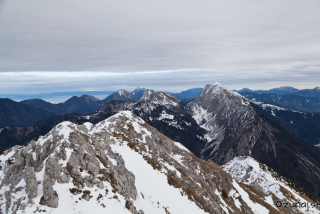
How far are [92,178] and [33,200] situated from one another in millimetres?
9829

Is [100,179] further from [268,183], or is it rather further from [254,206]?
[268,183]

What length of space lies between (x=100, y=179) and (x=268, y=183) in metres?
138

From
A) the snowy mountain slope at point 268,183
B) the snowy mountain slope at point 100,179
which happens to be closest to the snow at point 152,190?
the snowy mountain slope at point 100,179

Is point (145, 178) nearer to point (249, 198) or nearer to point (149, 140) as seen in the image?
point (149, 140)

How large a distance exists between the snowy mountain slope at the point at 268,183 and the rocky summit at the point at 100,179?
58.5 meters

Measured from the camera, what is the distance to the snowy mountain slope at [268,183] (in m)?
115

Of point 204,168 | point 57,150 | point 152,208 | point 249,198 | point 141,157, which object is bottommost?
point 249,198

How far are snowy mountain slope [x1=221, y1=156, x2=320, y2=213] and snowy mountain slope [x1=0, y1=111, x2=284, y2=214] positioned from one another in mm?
56822

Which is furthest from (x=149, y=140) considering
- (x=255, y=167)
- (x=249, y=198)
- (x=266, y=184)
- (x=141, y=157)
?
(x=255, y=167)

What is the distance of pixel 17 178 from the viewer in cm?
3394

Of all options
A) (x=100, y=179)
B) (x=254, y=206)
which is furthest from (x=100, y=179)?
(x=254, y=206)

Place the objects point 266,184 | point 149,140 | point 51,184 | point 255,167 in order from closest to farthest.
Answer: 1. point 51,184
2. point 149,140
3. point 266,184
4. point 255,167

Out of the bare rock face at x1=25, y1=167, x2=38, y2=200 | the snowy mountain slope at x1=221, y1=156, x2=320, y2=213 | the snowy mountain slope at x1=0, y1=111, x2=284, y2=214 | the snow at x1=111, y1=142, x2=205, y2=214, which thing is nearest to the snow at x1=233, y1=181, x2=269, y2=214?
the snowy mountain slope at x1=0, y1=111, x2=284, y2=214

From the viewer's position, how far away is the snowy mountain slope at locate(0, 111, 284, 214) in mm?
29172
